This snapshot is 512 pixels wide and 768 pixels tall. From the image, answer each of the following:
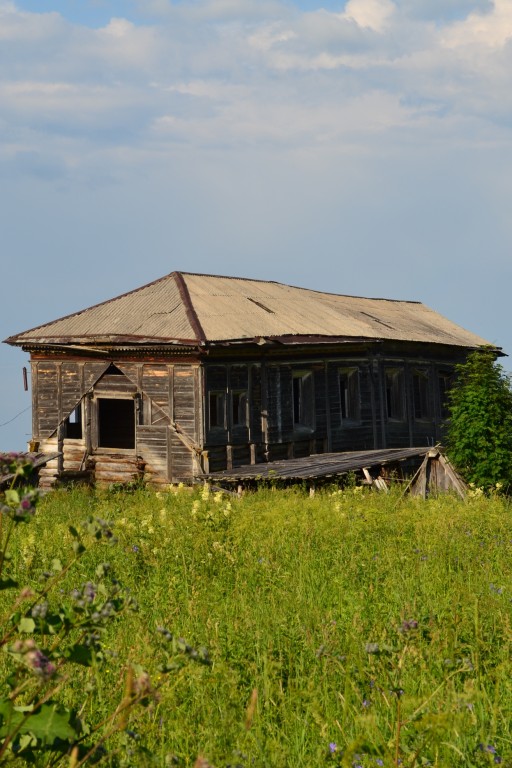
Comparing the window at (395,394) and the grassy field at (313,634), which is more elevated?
the window at (395,394)

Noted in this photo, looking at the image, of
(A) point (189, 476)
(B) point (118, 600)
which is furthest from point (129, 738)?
(A) point (189, 476)

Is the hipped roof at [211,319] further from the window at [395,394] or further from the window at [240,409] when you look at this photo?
the window at [240,409]

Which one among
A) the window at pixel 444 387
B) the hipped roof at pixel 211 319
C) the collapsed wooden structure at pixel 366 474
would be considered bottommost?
the collapsed wooden structure at pixel 366 474

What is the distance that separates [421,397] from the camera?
91.9ft

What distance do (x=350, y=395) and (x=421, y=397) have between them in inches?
154

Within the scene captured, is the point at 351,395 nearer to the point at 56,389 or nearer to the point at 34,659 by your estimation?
the point at 56,389

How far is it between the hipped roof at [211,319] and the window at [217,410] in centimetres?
157

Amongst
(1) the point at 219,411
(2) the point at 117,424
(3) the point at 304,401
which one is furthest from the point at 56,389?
(3) the point at 304,401

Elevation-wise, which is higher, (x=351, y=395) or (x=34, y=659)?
(x=351, y=395)

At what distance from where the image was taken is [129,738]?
140 inches

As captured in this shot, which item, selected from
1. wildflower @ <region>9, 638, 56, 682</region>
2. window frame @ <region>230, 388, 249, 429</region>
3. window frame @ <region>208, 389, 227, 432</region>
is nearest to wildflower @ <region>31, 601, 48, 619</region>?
wildflower @ <region>9, 638, 56, 682</region>

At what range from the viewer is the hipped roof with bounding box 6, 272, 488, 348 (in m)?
20.2

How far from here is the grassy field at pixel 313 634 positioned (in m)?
4.20

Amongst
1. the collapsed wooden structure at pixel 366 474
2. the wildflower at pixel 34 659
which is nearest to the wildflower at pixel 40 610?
the wildflower at pixel 34 659
